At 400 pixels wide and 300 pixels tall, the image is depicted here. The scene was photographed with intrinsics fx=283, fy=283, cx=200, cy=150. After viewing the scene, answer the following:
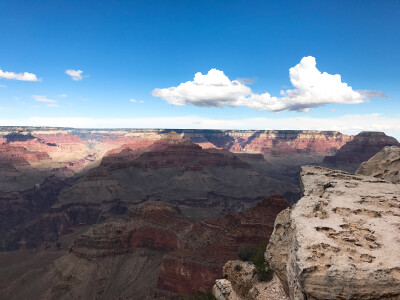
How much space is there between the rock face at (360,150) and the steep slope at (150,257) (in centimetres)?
15548

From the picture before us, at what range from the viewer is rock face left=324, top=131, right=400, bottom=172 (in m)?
181

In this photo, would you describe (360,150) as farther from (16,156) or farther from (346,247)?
(16,156)

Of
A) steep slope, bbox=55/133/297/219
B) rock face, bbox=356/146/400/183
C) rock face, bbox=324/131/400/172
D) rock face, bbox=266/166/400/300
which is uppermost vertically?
rock face, bbox=356/146/400/183

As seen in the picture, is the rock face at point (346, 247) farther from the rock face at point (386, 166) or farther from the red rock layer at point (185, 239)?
the red rock layer at point (185, 239)

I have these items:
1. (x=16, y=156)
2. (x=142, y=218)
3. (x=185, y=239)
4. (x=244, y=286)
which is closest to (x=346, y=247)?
(x=244, y=286)

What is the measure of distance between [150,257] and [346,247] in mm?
49412

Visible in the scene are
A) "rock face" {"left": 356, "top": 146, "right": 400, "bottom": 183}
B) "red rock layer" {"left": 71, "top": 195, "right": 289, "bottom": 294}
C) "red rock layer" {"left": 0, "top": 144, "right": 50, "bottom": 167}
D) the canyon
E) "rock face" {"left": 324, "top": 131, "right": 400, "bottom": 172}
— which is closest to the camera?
"rock face" {"left": 356, "top": 146, "right": 400, "bottom": 183}

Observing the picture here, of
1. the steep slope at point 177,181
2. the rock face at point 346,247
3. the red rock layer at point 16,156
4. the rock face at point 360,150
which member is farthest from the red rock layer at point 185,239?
the rock face at point 360,150

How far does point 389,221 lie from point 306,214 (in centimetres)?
287

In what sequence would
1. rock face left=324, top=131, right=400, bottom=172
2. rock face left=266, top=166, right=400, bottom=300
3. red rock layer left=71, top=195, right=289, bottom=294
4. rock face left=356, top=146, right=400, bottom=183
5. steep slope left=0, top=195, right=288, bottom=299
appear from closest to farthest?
rock face left=266, top=166, right=400, bottom=300
rock face left=356, top=146, right=400, bottom=183
red rock layer left=71, top=195, right=289, bottom=294
steep slope left=0, top=195, right=288, bottom=299
rock face left=324, top=131, right=400, bottom=172

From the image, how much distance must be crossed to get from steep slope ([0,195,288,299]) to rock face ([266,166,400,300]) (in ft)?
94.9

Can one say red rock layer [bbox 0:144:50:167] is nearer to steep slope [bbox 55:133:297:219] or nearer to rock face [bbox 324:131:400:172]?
steep slope [bbox 55:133:297:219]

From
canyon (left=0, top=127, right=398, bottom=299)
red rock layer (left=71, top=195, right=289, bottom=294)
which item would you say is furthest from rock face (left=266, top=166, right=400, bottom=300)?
red rock layer (left=71, top=195, right=289, bottom=294)

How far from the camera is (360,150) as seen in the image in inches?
7436
